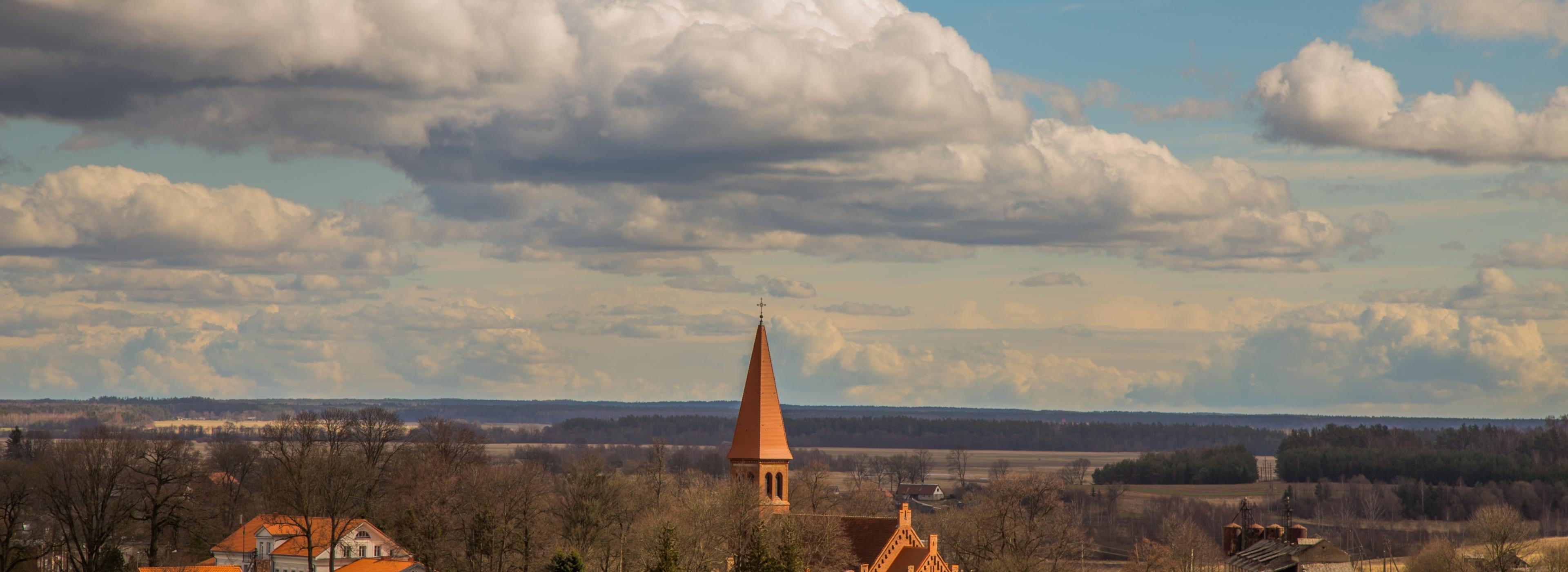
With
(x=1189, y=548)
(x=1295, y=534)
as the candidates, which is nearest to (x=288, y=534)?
(x=1189, y=548)

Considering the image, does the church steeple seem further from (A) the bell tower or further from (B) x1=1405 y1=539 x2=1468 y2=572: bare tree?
(B) x1=1405 y1=539 x2=1468 y2=572: bare tree

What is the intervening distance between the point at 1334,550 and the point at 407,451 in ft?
256

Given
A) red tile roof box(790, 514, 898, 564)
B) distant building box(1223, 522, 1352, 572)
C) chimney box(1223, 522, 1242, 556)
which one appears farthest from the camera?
chimney box(1223, 522, 1242, 556)

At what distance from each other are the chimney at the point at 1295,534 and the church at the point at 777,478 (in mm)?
46248

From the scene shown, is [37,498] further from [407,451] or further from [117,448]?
[407,451]

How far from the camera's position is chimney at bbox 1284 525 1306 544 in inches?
5118

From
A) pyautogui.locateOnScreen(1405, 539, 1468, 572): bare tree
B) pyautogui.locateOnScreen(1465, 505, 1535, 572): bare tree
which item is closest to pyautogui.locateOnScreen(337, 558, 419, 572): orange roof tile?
pyautogui.locateOnScreen(1465, 505, 1535, 572): bare tree

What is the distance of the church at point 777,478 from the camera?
93000mm

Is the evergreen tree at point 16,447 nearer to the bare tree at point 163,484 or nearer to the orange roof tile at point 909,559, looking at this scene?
the bare tree at point 163,484

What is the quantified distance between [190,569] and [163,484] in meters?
5.96

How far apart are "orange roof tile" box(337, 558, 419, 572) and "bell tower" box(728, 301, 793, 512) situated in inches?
928

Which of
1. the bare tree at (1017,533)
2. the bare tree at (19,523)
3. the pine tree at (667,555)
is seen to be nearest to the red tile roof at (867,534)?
the bare tree at (1017,533)

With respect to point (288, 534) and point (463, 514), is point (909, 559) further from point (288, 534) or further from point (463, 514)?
point (288, 534)

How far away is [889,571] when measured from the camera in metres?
92.6
